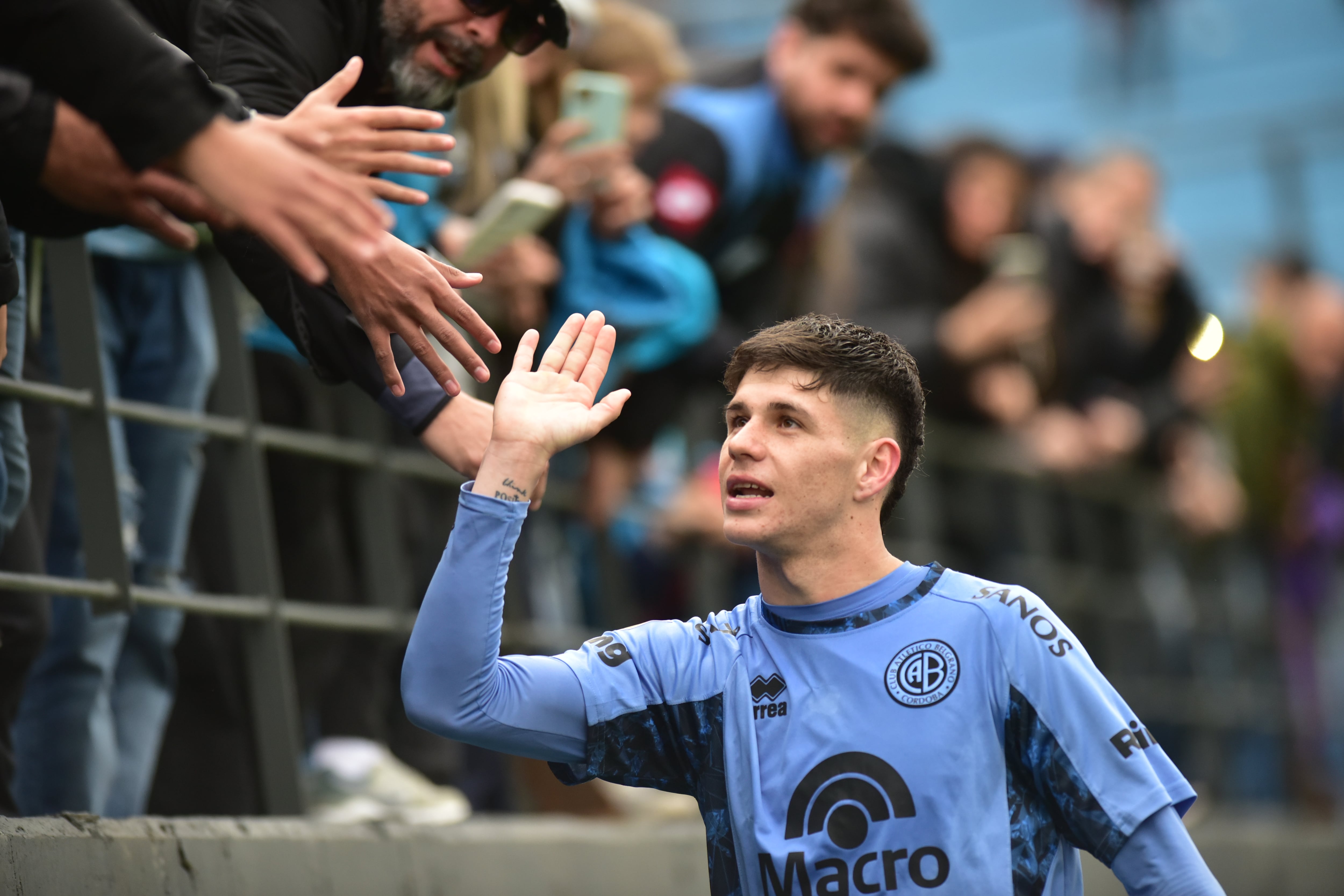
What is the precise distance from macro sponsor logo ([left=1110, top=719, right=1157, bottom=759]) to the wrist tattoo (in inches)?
44.2

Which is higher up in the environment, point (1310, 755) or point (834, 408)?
point (834, 408)

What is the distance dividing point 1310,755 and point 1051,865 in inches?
399

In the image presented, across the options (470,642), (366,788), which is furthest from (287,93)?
(366,788)

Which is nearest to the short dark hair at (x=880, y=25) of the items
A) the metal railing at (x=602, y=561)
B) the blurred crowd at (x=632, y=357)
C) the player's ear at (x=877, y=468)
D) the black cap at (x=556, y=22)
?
the blurred crowd at (x=632, y=357)

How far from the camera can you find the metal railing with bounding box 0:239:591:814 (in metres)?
4.20

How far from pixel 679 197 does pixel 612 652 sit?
3.36 metres

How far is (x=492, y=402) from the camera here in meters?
6.39

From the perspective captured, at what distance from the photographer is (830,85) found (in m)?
6.63

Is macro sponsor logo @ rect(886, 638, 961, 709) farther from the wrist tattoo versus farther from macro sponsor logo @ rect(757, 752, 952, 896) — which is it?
the wrist tattoo

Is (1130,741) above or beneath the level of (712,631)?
beneath

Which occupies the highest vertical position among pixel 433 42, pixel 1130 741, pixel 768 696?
pixel 433 42

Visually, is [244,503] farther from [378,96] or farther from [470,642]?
[470,642]

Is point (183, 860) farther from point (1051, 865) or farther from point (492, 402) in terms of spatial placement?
point (492, 402)

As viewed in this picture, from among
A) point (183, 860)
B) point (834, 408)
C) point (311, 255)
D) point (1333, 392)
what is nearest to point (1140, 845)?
point (834, 408)
